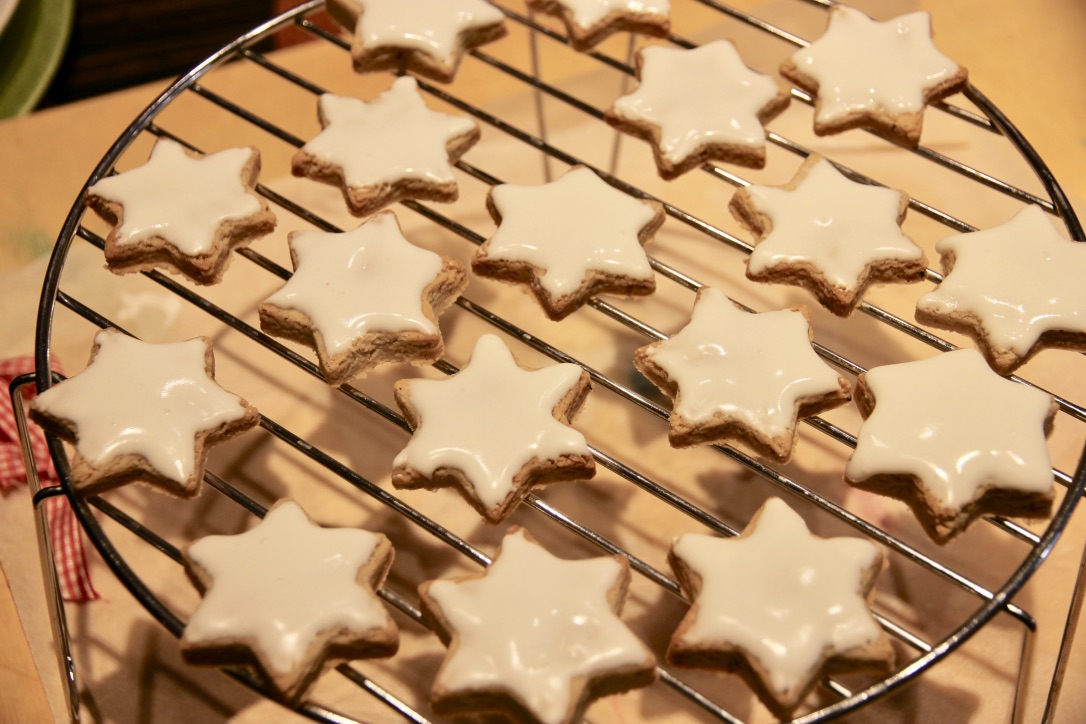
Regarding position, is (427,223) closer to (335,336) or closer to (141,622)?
(335,336)

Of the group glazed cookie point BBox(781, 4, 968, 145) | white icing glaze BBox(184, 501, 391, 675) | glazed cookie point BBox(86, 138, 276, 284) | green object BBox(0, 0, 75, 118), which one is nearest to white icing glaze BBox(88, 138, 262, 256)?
glazed cookie point BBox(86, 138, 276, 284)

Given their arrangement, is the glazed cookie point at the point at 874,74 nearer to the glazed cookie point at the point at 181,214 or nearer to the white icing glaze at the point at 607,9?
the white icing glaze at the point at 607,9

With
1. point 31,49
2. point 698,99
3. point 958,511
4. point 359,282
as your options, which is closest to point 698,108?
point 698,99

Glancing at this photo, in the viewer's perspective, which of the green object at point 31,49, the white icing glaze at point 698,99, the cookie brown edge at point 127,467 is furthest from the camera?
the green object at point 31,49

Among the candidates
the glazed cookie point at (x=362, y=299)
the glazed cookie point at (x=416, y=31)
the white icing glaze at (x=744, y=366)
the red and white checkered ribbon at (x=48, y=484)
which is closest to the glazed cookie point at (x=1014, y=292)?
the white icing glaze at (x=744, y=366)

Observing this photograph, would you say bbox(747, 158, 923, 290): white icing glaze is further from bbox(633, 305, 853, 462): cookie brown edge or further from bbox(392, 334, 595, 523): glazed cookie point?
bbox(392, 334, 595, 523): glazed cookie point
